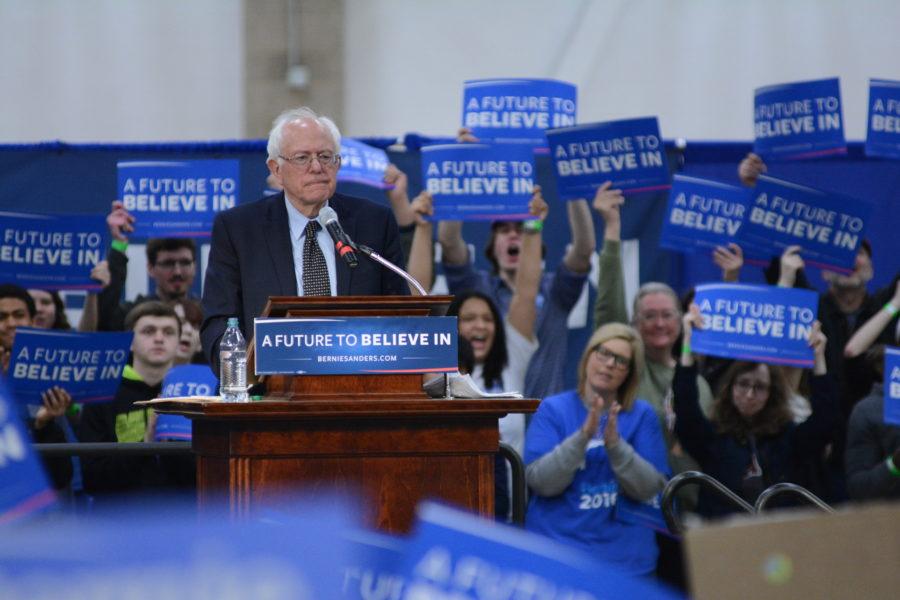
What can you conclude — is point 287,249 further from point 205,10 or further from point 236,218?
point 205,10

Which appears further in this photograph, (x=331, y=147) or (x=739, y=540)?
(x=331, y=147)

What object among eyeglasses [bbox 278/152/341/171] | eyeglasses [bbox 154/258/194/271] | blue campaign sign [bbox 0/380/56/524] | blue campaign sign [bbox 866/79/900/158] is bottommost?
blue campaign sign [bbox 0/380/56/524]

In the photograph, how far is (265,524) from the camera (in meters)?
1.00

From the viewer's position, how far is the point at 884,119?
6059mm

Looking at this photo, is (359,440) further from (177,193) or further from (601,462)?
(177,193)

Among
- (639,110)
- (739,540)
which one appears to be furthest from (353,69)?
(739,540)

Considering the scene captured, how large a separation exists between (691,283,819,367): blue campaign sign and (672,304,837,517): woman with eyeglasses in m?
0.07

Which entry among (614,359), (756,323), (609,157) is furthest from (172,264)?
(756,323)

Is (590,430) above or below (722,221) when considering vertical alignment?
below

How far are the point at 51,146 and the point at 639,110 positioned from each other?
3991 mm

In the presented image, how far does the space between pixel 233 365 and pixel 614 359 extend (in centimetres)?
227

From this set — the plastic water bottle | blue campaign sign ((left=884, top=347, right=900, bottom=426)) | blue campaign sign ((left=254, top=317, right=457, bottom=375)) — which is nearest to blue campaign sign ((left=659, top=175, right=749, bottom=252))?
blue campaign sign ((left=884, top=347, right=900, bottom=426))

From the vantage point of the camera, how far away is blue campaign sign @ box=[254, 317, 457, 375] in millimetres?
2910

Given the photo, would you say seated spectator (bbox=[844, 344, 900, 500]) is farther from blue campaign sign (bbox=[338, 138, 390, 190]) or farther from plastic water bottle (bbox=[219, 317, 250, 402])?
plastic water bottle (bbox=[219, 317, 250, 402])
